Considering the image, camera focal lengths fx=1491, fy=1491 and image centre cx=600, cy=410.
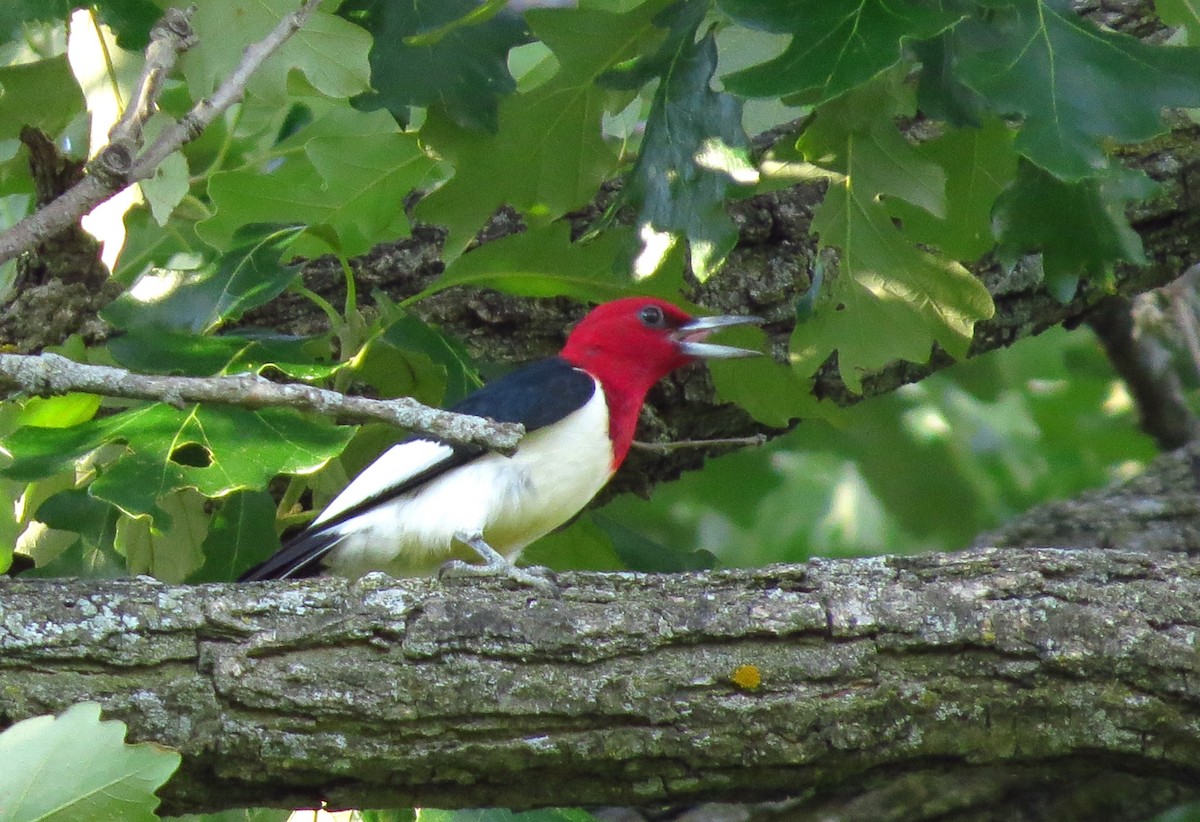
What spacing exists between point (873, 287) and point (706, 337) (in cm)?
53

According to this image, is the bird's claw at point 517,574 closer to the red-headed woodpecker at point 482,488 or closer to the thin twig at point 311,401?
the red-headed woodpecker at point 482,488

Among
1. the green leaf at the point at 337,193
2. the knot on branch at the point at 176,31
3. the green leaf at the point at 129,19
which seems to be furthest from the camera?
the green leaf at the point at 337,193

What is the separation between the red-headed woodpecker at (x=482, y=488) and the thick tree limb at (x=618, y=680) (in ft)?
2.67

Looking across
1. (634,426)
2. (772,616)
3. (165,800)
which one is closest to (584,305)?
(634,426)

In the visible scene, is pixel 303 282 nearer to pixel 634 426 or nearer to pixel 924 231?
pixel 634 426

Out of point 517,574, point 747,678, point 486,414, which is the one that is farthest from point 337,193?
point 747,678

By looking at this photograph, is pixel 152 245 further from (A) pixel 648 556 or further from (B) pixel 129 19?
(A) pixel 648 556

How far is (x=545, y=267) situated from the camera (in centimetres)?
347

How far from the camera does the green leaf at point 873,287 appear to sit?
323 cm

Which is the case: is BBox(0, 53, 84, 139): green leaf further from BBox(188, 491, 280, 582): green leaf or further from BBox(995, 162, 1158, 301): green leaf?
BBox(995, 162, 1158, 301): green leaf

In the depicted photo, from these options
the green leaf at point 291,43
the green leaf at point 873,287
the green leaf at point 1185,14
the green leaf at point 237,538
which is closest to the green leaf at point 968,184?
the green leaf at point 873,287

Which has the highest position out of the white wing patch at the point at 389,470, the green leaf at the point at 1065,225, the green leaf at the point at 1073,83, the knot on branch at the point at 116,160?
the green leaf at the point at 1073,83

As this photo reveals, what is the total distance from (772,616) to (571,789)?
1.44 ft

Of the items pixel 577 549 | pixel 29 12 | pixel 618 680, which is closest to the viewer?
pixel 618 680
